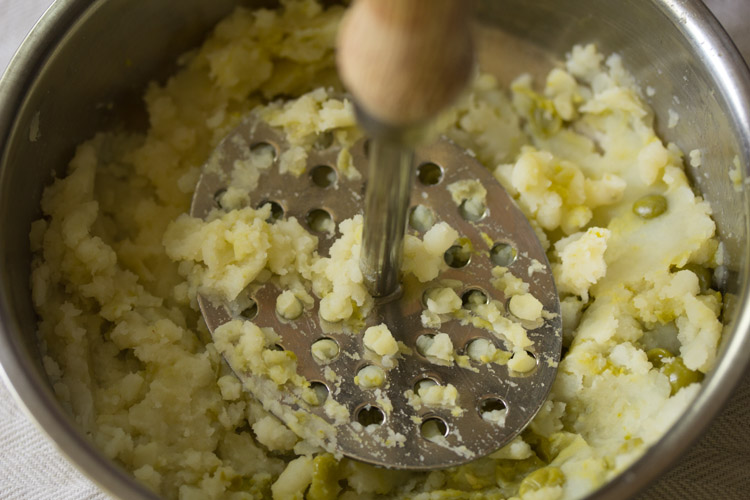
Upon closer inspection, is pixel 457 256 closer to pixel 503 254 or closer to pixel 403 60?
pixel 503 254

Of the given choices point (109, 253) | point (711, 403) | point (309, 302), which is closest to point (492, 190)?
point (309, 302)

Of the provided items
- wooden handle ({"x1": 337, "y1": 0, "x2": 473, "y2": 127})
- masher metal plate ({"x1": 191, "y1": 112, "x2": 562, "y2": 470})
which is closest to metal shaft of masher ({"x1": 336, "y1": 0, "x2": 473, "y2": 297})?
wooden handle ({"x1": 337, "y1": 0, "x2": 473, "y2": 127})

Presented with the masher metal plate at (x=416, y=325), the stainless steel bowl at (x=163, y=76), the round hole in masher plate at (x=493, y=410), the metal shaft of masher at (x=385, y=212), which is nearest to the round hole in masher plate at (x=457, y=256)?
the masher metal plate at (x=416, y=325)

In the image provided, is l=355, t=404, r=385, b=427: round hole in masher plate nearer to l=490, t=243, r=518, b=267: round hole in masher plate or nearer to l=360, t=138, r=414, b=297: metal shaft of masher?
l=360, t=138, r=414, b=297: metal shaft of masher

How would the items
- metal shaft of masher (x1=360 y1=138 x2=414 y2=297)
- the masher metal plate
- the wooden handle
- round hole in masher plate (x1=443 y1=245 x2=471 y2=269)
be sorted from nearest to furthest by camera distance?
the wooden handle
metal shaft of masher (x1=360 y1=138 x2=414 y2=297)
the masher metal plate
round hole in masher plate (x1=443 y1=245 x2=471 y2=269)

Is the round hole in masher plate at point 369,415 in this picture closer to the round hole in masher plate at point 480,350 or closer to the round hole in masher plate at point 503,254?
the round hole in masher plate at point 480,350

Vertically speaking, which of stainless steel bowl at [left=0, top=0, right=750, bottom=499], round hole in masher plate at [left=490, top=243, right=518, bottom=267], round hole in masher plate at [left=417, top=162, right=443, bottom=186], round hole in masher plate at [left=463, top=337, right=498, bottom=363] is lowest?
round hole in masher plate at [left=463, top=337, right=498, bottom=363]

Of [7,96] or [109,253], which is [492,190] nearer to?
[109,253]
